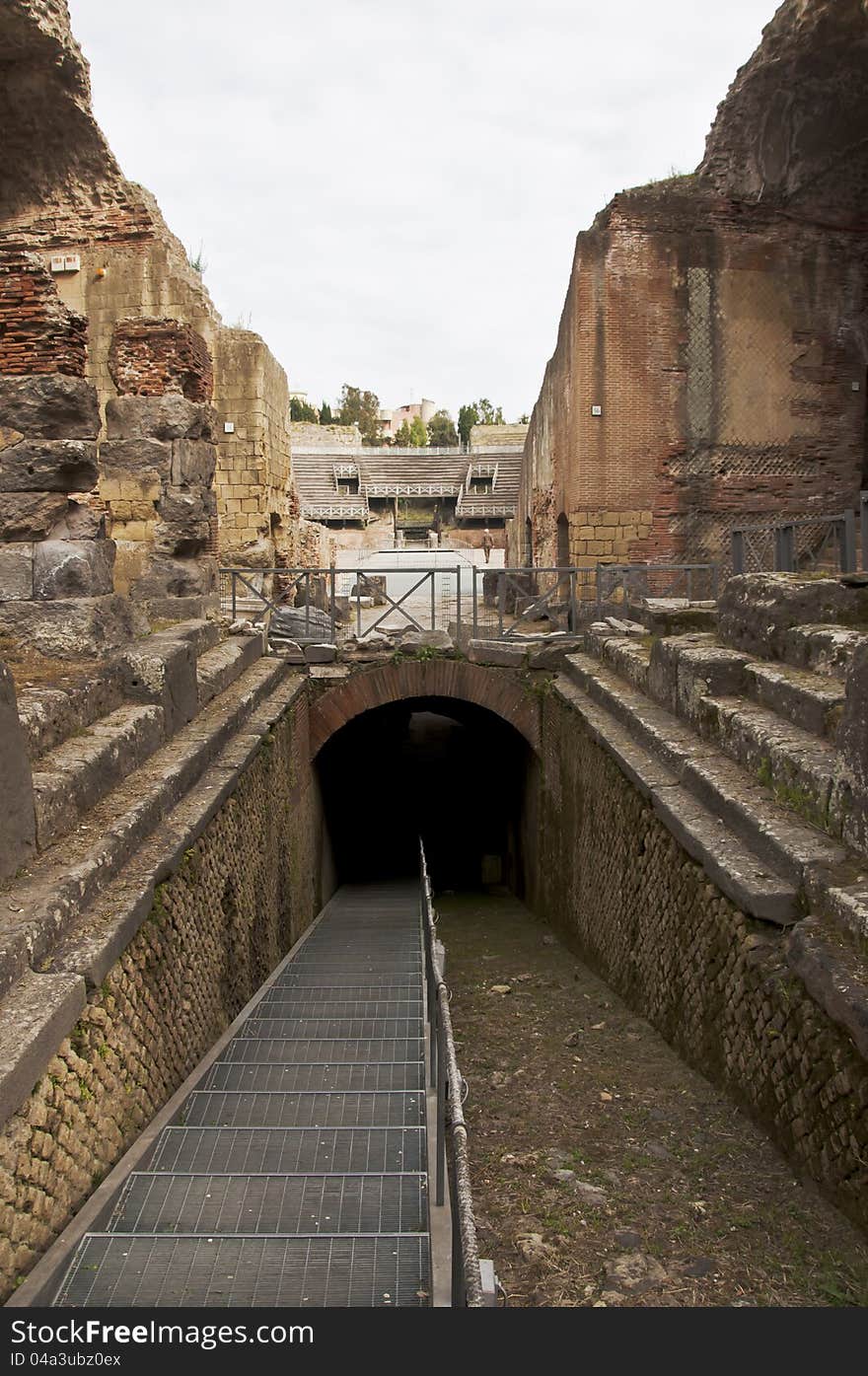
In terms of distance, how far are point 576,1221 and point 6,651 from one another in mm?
4593

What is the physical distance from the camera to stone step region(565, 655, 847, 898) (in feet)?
13.6

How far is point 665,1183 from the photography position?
389 cm

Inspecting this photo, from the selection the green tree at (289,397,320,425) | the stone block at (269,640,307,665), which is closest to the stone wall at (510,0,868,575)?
the stone block at (269,640,307,665)

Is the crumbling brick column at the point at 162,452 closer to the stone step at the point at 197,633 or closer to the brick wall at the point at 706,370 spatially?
the stone step at the point at 197,633

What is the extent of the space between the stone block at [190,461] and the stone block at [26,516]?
333 cm

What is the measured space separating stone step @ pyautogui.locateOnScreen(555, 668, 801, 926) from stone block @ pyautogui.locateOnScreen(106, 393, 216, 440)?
5.04 meters

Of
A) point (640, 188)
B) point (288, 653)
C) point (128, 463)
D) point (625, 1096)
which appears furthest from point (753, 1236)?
point (640, 188)

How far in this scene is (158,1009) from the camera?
444cm

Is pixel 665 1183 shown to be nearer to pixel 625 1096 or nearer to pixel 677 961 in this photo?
pixel 625 1096

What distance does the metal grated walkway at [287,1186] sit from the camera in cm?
288

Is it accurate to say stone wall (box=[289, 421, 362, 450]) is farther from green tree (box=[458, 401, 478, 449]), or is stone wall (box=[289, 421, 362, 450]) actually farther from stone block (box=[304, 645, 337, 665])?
stone block (box=[304, 645, 337, 665])

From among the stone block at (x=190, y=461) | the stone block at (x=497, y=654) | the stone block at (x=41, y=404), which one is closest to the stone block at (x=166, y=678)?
the stone block at (x=41, y=404)

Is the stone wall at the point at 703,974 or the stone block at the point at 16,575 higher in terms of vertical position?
the stone block at the point at 16,575

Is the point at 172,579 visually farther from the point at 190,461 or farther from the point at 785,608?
the point at 785,608
